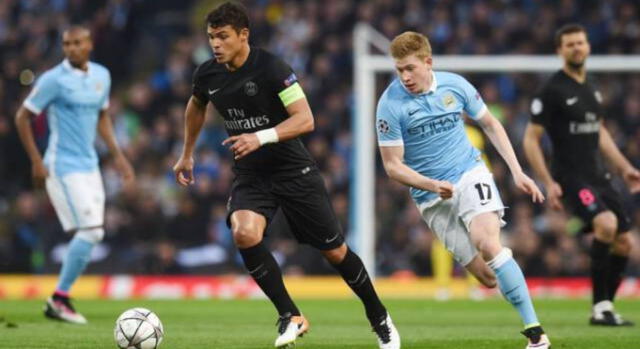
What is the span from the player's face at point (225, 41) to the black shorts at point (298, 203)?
0.86m

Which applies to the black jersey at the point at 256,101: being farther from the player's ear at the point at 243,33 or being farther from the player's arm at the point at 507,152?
the player's arm at the point at 507,152

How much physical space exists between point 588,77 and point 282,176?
4301 mm

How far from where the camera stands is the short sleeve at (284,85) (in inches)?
331

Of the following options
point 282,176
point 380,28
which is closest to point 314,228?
point 282,176

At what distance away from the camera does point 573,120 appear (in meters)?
11.5

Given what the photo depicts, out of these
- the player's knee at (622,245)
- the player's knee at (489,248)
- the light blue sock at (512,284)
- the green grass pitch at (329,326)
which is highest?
the player's knee at (489,248)

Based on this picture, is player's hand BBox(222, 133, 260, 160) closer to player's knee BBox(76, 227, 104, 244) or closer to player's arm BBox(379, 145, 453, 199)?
player's arm BBox(379, 145, 453, 199)

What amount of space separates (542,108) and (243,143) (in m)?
4.36

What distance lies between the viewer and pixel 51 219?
18594mm

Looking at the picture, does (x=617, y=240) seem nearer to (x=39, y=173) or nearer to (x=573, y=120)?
(x=573, y=120)

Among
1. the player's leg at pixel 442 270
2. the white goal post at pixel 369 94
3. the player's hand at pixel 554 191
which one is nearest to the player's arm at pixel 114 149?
the player's hand at pixel 554 191

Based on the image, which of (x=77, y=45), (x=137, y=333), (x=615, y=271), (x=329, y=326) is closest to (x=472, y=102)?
(x=137, y=333)

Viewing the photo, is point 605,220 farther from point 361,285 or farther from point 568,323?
point 361,285

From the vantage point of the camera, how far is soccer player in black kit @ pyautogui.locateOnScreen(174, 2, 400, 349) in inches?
330
